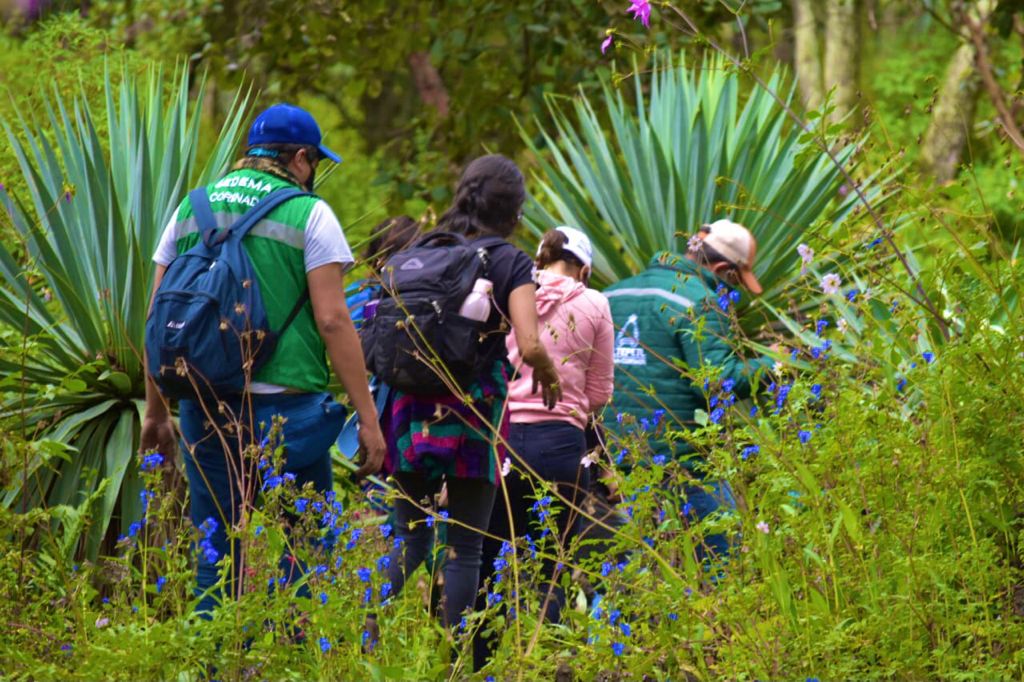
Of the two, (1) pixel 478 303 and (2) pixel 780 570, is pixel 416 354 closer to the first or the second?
(1) pixel 478 303

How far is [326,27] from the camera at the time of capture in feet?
40.2

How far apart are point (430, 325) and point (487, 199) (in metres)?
0.54

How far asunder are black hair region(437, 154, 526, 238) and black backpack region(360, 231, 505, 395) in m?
0.22

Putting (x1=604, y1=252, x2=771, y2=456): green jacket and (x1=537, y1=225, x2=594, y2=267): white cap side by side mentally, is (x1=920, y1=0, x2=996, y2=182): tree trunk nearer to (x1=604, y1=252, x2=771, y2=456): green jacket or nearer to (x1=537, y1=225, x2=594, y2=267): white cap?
(x1=604, y1=252, x2=771, y2=456): green jacket

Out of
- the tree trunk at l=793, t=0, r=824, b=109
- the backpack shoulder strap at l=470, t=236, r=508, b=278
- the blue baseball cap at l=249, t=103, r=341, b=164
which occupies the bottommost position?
the tree trunk at l=793, t=0, r=824, b=109

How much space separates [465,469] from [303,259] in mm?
867

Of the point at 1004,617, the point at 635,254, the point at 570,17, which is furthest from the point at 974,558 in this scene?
the point at 570,17

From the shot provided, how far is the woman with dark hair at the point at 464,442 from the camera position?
4621 mm

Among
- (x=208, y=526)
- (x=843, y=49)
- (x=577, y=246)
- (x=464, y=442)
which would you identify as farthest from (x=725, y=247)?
(x=843, y=49)

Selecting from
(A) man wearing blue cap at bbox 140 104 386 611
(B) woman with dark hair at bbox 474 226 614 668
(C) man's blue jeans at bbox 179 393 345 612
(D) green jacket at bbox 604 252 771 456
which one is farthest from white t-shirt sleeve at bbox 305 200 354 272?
(D) green jacket at bbox 604 252 771 456

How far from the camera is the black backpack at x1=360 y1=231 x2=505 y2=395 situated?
458 cm

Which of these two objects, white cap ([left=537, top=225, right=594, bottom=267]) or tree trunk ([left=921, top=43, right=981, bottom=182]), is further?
tree trunk ([left=921, top=43, right=981, bottom=182])

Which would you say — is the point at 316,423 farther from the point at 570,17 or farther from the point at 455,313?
the point at 570,17

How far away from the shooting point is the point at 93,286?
19.6 ft
